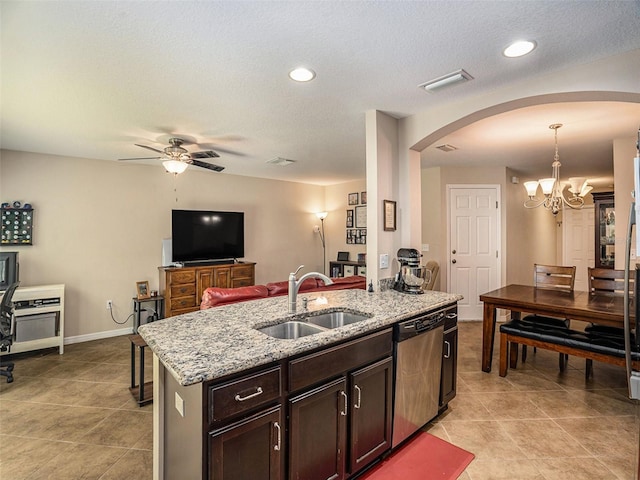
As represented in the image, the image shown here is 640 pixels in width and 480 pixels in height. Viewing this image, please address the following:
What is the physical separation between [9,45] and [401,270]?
2.99m

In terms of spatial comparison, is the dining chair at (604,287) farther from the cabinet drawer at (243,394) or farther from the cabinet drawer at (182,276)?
the cabinet drawer at (182,276)

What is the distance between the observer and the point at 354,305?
2227 mm

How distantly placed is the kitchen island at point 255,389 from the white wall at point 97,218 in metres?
3.48

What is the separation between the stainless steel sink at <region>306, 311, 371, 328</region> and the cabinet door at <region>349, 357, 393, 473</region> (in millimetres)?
336

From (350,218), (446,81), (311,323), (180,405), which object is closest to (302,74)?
(446,81)

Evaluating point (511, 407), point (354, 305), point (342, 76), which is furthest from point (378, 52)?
point (511, 407)

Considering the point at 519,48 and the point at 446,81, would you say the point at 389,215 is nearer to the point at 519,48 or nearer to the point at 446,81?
the point at 446,81

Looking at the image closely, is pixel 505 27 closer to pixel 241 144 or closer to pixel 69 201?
pixel 241 144

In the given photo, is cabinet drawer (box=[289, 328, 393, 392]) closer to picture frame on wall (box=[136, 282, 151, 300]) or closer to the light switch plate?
the light switch plate

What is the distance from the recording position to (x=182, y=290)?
473cm

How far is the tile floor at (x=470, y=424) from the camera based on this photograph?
1975mm

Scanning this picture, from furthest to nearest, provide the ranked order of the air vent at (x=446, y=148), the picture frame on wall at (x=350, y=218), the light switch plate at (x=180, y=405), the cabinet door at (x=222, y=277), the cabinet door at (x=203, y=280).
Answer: the picture frame on wall at (x=350, y=218) → the cabinet door at (x=222, y=277) → the cabinet door at (x=203, y=280) → the air vent at (x=446, y=148) → the light switch plate at (x=180, y=405)

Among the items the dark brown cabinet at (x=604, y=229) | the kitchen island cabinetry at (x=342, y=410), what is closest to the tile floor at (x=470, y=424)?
the kitchen island cabinetry at (x=342, y=410)

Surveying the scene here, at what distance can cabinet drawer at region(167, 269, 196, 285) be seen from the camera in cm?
464
